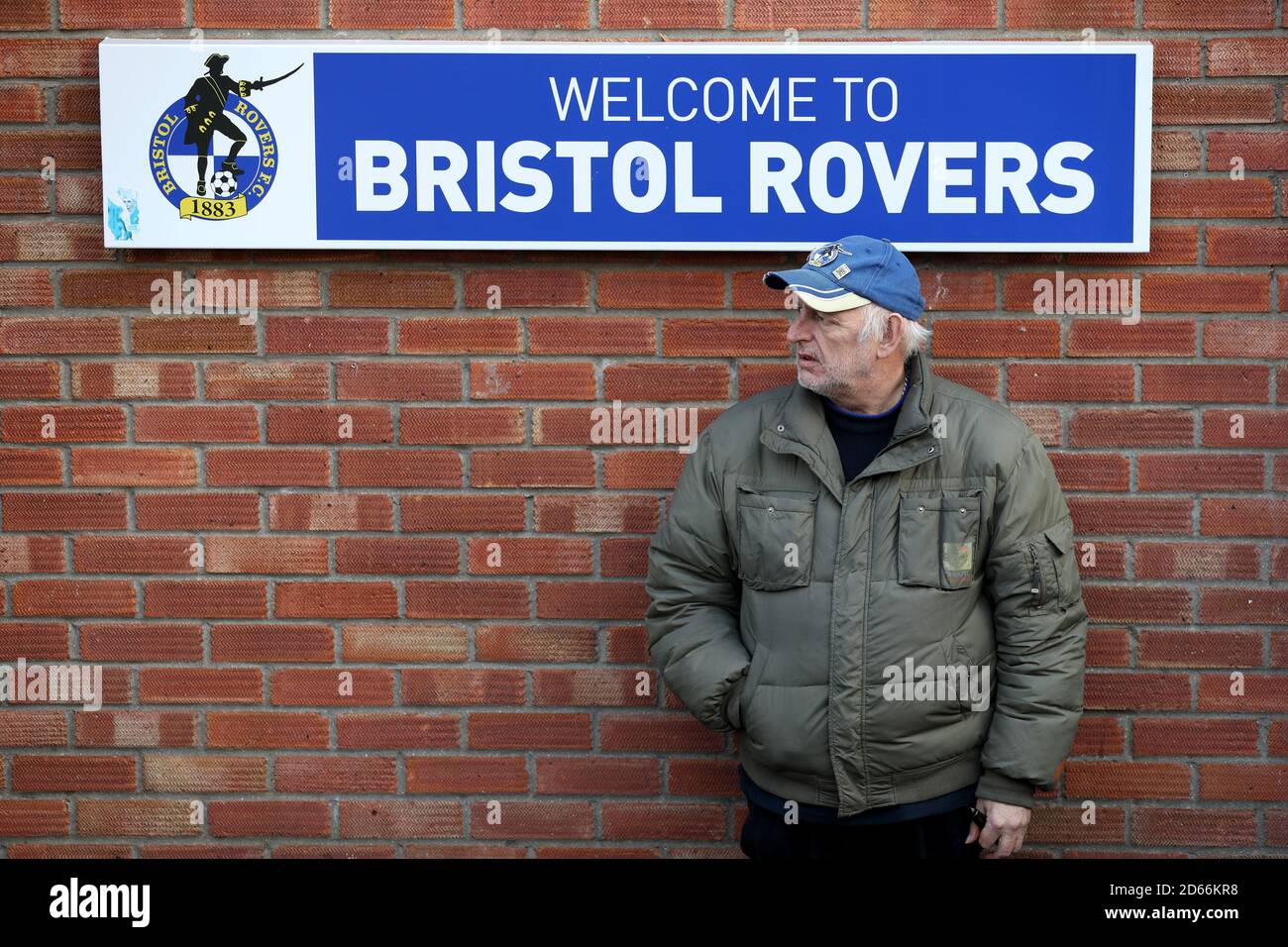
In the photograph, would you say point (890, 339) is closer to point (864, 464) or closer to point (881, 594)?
point (864, 464)

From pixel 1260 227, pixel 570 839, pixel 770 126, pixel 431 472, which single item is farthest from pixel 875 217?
pixel 570 839

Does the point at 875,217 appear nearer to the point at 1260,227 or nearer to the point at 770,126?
the point at 770,126

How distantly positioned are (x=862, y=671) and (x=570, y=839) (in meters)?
→ 1.15

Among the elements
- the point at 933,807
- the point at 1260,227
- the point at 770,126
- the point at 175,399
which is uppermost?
the point at 770,126

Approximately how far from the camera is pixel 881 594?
2703mm

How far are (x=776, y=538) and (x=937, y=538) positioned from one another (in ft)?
1.19

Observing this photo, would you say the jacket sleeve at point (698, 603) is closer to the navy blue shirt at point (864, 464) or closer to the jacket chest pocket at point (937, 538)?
the navy blue shirt at point (864, 464)

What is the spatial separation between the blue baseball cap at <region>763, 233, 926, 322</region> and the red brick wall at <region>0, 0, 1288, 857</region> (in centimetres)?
46

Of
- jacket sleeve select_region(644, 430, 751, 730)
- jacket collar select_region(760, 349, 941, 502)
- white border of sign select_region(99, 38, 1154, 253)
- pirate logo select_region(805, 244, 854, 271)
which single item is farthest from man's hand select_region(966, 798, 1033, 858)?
white border of sign select_region(99, 38, 1154, 253)

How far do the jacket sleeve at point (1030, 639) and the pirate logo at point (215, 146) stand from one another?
2.07 meters

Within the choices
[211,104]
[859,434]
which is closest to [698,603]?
[859,434]

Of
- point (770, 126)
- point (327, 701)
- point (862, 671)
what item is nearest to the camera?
point (862, 671)

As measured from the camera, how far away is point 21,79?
10.7 feet

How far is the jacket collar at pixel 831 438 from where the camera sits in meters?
2.71
